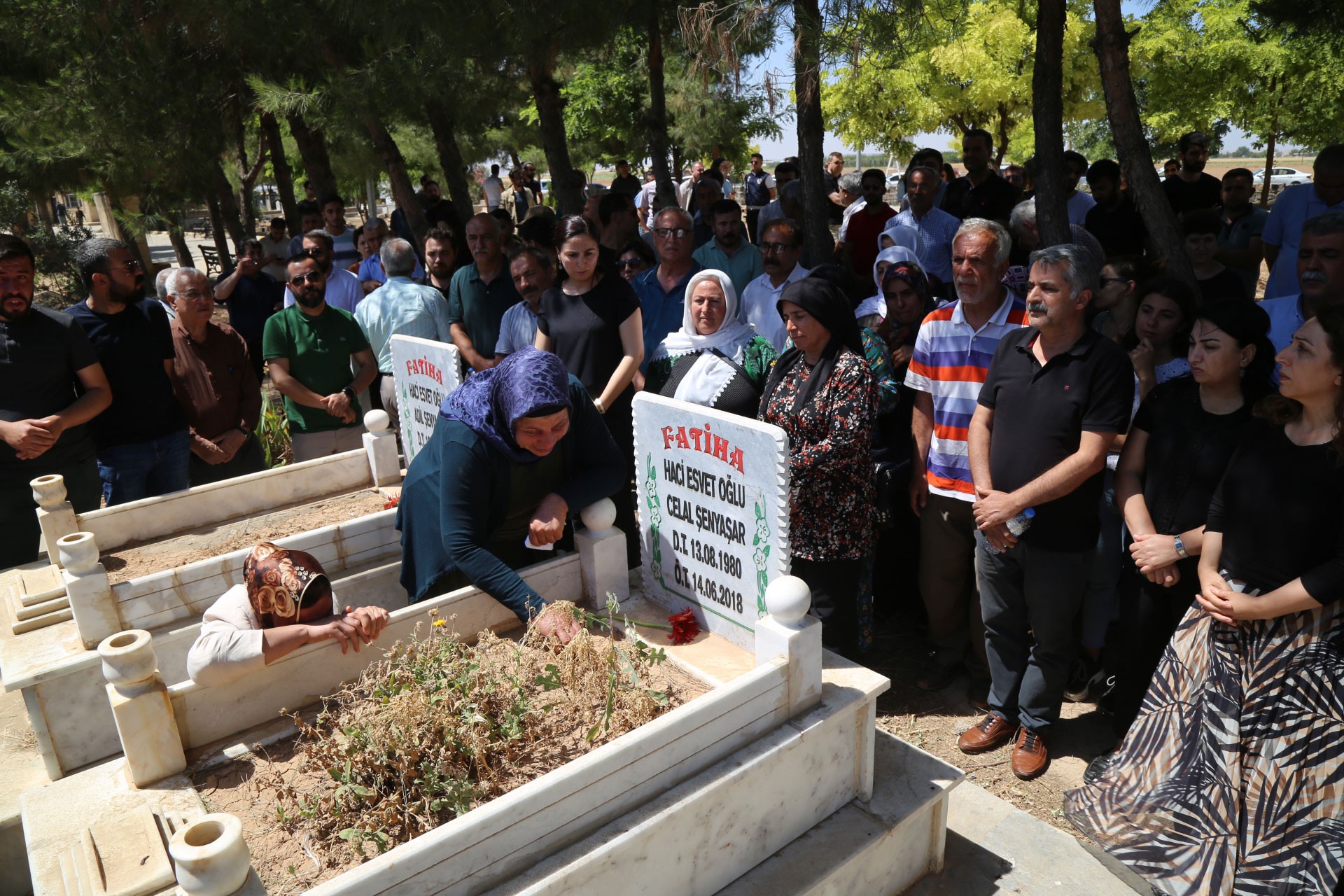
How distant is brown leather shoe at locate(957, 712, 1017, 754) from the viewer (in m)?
3.93

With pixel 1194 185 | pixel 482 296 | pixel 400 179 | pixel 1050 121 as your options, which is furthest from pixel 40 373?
pixel 1194 185

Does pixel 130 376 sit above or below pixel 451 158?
below

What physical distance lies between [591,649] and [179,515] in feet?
8.36

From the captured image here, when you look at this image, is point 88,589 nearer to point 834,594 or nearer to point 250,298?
point 834,594

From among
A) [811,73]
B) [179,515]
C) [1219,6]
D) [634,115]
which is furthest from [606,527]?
[634,115]

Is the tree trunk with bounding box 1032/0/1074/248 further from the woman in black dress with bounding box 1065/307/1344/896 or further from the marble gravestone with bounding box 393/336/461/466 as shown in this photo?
the marble gravestone with bounding box 393/336/461/466

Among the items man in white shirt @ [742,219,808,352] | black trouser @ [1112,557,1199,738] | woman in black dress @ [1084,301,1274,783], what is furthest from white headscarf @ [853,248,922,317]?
black trouser @ [1112,557,1199,738]

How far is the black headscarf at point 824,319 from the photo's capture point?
12.2ft

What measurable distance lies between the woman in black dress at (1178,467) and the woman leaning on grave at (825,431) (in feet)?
3.32

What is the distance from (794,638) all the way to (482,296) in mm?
3947

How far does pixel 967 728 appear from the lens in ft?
13.6

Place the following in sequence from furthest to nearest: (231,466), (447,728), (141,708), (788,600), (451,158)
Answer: (451,158) → (231,466) → (788,600) → (141,708) → (447,728)

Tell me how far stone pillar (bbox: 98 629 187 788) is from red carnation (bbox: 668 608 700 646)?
1.55 m

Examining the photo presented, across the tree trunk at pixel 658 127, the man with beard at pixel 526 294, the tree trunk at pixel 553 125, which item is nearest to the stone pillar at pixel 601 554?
the man with beard at pixel 526 294
